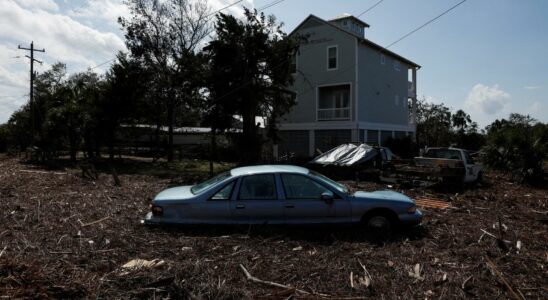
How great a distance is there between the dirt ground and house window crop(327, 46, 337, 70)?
20.9 metres

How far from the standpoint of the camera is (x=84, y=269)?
204 inches

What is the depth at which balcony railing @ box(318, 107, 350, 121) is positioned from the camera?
93.1ft

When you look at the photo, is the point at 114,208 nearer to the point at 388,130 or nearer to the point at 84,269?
the point at 84,269

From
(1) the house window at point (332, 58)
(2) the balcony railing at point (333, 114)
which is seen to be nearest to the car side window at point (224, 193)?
(2) the balcony railing at point (333, 114)

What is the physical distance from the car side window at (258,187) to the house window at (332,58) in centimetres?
2272

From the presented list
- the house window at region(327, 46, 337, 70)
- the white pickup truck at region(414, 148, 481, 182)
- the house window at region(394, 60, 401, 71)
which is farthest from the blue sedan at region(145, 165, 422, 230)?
the house window at region(394, 60, 401, 71)

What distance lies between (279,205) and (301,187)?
51cm

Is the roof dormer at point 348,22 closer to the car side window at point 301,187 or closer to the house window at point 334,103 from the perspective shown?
the house window at point 334,103

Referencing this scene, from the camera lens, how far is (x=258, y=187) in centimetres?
711

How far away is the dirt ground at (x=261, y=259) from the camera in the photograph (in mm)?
4602

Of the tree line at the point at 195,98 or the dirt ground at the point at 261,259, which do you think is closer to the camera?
the dirt ground at the point at 261,259

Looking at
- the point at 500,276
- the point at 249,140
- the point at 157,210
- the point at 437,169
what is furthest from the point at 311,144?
the point at 500,276

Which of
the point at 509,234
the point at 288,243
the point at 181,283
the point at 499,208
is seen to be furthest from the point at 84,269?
the point at 499,208

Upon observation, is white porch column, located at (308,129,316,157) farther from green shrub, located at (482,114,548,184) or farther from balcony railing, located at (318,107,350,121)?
green shrub, located at (482,114,548,184)
